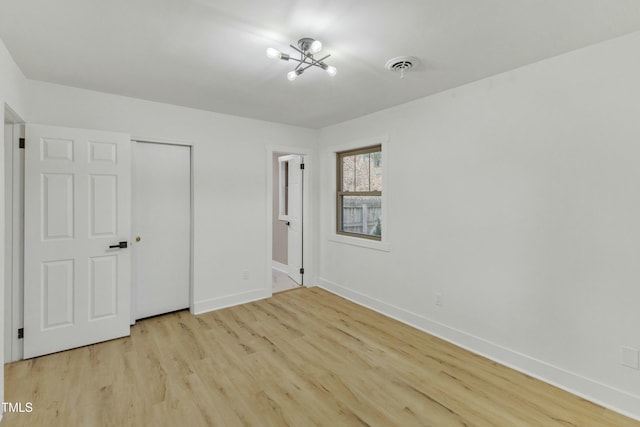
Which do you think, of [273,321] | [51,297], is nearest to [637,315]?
[273,321]

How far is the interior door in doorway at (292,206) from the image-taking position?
15.6 ft

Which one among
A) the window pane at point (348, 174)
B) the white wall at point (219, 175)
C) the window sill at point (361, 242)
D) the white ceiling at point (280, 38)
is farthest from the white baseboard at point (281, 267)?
the white ceiling at point (280, 38)

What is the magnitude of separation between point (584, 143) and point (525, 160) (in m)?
0.37

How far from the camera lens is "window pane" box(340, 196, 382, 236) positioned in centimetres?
387

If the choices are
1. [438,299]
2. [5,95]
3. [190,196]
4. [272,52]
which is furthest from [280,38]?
[438,299]

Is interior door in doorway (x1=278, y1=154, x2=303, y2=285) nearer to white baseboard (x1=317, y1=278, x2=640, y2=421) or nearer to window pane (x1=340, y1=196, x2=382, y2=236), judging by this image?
window pane (x1=340, y1=196, x2=382, y2=236)

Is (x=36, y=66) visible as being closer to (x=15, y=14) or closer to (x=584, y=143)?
(x=15, y=14)

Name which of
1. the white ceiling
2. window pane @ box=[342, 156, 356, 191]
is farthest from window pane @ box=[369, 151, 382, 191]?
the white ceiling

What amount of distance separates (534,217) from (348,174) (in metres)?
2.40

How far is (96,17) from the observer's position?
1784 millimetres

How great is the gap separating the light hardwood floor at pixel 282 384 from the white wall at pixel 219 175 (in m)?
0.78

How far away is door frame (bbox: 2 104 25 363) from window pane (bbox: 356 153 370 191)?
344cm

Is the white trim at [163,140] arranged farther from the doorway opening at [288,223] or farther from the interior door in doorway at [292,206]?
the interior door in doorway at [292,206]

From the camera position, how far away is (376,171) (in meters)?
3.87
